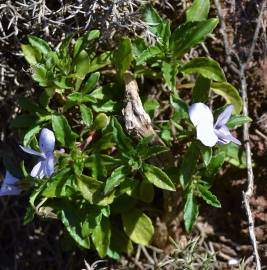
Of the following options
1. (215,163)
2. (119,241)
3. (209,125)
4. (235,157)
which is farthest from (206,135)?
(119,241)

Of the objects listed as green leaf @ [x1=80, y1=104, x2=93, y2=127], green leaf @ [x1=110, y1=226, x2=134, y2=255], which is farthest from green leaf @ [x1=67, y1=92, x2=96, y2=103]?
green leaf @ [x1=110, y1=226, x2=134, y2=255]

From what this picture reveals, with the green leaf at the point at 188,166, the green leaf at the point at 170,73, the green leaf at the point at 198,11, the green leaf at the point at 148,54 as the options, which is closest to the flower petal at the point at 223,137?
the green leaf at the point at 188,166

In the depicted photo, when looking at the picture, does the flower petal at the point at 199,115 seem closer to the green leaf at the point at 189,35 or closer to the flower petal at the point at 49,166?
the green leaf at the point at 189,35

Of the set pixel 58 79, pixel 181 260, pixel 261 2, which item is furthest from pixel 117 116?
pixel 261 2

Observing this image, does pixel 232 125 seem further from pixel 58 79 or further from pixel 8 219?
pixel 8 219

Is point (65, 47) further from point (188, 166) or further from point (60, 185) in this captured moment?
point (188, 166)

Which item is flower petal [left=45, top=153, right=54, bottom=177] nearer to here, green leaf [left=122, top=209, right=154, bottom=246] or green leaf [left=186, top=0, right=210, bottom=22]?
green leaf [left=122, top=209, right=154, bottom=246]
